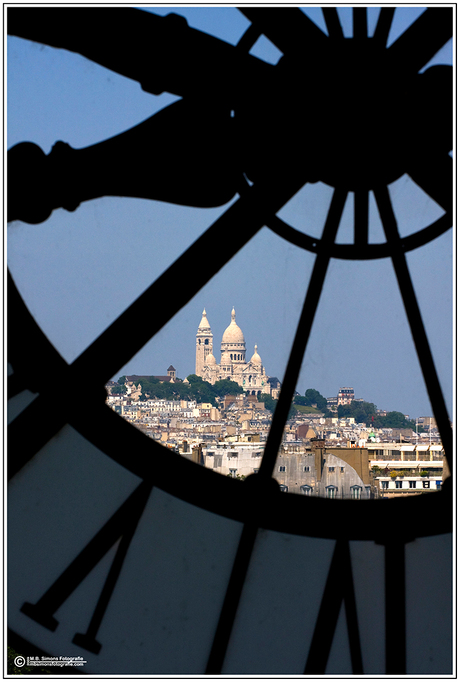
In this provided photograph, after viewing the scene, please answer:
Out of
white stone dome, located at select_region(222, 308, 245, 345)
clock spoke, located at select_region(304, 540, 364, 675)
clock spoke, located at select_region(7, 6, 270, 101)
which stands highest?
white stone dome, located at select_region(222, 308, 245, 345)

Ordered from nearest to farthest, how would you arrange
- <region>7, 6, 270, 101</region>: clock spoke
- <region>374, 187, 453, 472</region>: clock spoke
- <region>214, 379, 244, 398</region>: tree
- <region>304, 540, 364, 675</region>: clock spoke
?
1. <region>7, 6, 270, 101</region>: clock spoke
2. <region>374, 187, 453, 472</region>: clock spoke
3. <region>304, 540, 364, 675</region>: clock spoke
4. <region>214, 379, 244, 398</region>: tree

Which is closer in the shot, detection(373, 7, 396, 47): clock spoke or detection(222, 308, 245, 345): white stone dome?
detection(373, 7, 396, 47): clock spoke

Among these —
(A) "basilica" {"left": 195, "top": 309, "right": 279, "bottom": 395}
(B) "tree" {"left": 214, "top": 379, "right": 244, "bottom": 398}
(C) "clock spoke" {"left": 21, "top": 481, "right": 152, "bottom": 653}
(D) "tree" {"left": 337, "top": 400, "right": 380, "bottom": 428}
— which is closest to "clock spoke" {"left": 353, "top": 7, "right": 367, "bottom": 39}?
(C) "clock spoke" {"left": 21, "top": 481, "right": 152, "bottom": 653}

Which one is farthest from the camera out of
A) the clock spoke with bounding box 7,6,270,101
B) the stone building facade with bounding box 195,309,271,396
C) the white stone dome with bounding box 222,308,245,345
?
the white stone dome with bounding box 222,308,245,345

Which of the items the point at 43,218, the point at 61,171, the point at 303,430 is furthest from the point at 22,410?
the point at 303,430

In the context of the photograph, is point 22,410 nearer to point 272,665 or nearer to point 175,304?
point 175,304

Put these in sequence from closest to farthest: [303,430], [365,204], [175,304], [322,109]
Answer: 1. [175,304]
2. [322,109]
3. [365,204]
4. [303,430]

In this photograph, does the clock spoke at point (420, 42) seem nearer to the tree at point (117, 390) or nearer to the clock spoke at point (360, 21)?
the clock spoke at point (360, 21)

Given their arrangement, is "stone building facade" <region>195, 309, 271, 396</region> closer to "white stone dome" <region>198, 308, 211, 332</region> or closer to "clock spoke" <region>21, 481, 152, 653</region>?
"white stone dome" <region>198, 308, 211, 332</region>
